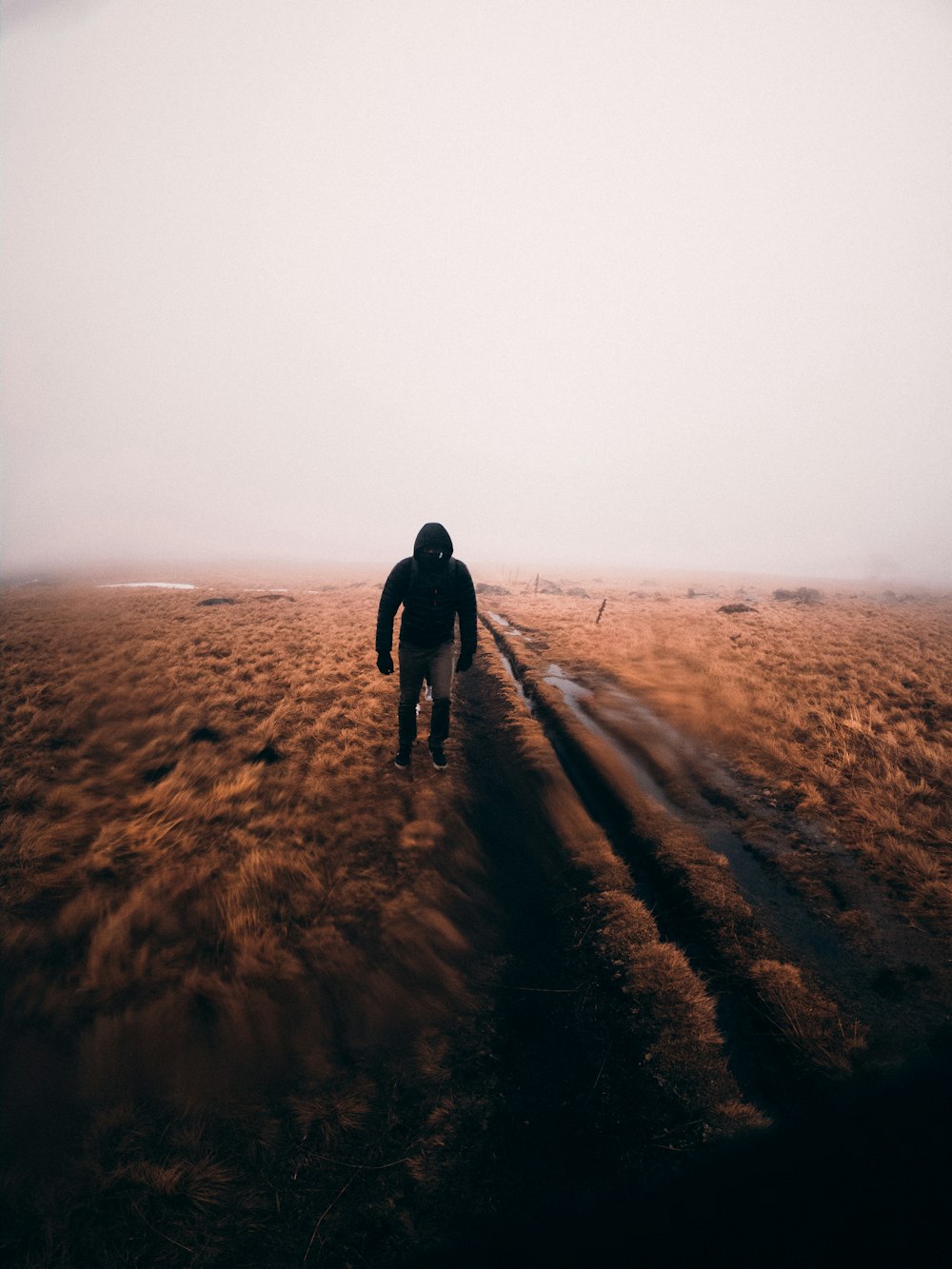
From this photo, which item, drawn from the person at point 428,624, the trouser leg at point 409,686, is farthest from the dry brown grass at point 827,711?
the trouser leg at point 409,686

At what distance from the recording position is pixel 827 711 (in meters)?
9.64

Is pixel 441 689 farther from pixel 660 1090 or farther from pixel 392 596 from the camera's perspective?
pixel 660 1090

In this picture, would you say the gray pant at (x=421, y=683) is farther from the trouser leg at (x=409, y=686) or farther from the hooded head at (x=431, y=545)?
the hooded head at (x=431, y=545)

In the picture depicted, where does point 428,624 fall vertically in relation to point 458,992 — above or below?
above

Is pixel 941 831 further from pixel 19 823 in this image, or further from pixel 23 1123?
pixel 19 823

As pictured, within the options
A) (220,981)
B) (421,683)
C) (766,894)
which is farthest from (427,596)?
(766,894)

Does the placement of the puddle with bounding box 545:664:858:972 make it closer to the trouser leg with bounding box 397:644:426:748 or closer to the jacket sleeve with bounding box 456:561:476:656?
the jacket sleeve with bounding box 456:561:476:656

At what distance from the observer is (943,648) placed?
1738 centimetres

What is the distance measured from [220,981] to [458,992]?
76.1 inches

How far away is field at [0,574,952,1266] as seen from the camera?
7.50 feet

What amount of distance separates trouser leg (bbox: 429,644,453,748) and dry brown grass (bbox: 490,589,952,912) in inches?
207

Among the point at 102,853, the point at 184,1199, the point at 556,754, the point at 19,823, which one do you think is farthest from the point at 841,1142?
the point at 19,823

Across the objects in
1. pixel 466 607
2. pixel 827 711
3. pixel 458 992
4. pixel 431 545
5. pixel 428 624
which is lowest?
pixel 458 992

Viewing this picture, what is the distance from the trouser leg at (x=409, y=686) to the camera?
6363 millimetres
